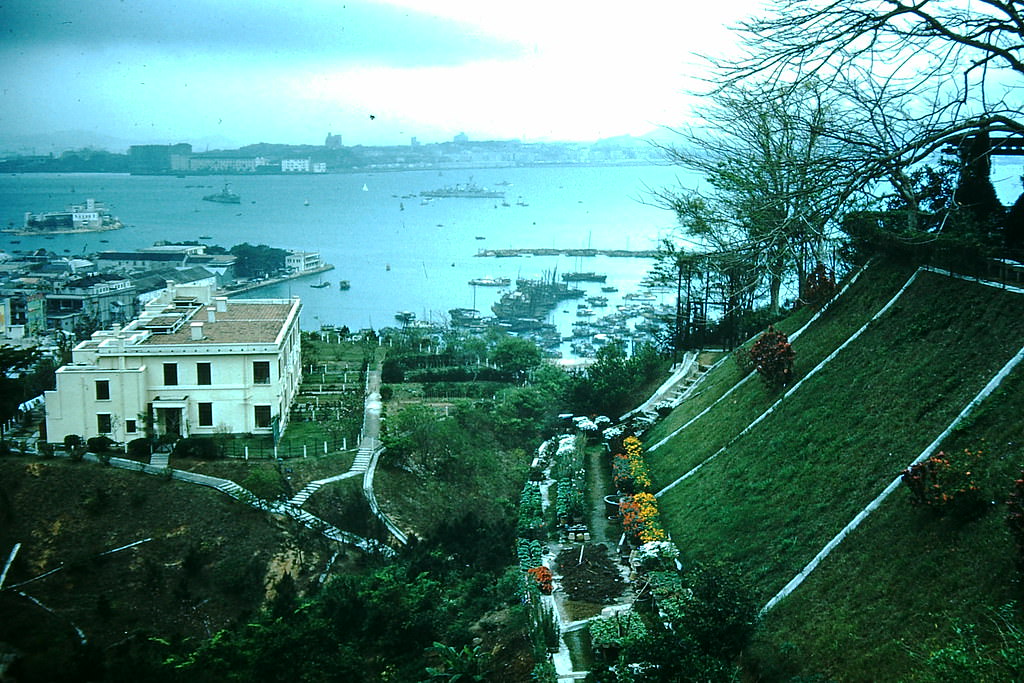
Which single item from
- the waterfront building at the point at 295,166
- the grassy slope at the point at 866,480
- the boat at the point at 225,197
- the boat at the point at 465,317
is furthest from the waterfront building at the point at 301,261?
the grassy slope at the point at 866,480

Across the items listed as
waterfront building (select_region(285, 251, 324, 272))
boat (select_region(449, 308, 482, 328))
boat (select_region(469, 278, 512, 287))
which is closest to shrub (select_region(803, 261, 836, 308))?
boat (select_region(449, 308, 482, 328))

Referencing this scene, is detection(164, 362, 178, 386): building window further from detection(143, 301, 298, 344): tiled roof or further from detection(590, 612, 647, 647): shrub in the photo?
detection(590, 612, 647, 647): shrub

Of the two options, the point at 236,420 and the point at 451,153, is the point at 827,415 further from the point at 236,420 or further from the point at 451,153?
the point at 451,153

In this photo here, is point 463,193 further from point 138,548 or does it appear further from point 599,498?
point 599,498

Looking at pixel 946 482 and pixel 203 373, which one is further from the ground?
pixel 946 482

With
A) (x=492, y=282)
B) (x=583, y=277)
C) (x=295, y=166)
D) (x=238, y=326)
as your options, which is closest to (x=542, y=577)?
(x=238, y=326)

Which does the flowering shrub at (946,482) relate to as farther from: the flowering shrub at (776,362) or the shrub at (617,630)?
the flowering shrub at (776,362)

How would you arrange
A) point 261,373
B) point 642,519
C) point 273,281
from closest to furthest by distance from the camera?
point 642,519 → point 261,373 → point 273,281
